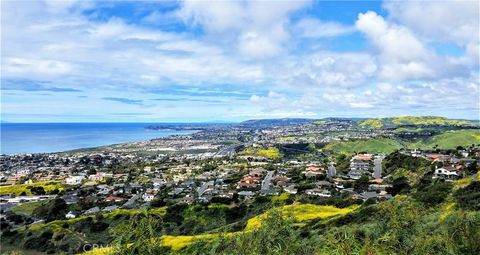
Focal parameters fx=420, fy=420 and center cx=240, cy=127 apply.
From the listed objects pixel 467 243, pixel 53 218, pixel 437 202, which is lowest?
pixel 53 218

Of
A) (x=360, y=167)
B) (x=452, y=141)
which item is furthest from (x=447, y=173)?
(x=452, y=141)

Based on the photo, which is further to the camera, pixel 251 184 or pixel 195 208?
pixel 251 184

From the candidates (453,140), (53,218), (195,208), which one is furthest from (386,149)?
(53,218)

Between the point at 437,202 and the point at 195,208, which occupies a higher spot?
the point at 437,202

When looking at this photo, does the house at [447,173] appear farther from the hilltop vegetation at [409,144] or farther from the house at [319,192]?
the hilltop vegetation at [409,144]

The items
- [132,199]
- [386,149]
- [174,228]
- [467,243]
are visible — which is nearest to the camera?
[467,243]

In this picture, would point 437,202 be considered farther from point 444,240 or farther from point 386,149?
point 386,149

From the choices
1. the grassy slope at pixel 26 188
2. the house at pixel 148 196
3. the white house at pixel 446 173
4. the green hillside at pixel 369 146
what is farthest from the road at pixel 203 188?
the green hillside at pixel 369 146

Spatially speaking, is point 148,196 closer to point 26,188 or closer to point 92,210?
point 92,210

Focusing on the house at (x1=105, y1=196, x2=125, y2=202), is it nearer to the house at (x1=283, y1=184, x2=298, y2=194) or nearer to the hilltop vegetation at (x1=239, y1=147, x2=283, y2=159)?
the house at (x1=283, y1=184, x2=298, y2=194)
